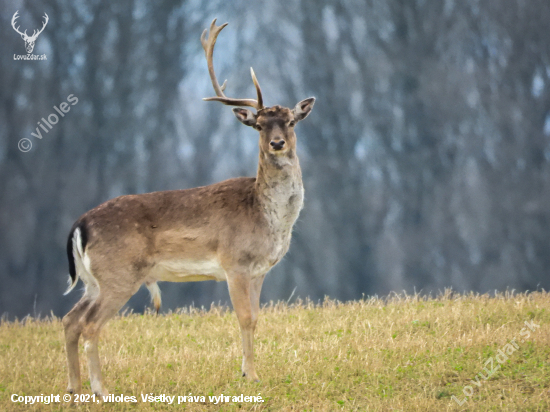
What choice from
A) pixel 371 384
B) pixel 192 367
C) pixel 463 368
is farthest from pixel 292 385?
pixel 463 368

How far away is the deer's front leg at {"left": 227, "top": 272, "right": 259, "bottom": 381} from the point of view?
24.5 ft

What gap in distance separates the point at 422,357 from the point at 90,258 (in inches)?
171

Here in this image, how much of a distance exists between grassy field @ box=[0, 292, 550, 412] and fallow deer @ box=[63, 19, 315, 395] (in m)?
0.65

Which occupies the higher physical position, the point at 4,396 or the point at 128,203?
the point at 128,203

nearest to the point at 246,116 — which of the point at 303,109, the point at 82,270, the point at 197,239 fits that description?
the point at 303,109

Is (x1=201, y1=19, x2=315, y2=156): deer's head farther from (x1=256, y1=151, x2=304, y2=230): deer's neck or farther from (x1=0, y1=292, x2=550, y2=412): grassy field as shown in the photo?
(x1=0, y1=292, x2=550, y2=412): grassy field

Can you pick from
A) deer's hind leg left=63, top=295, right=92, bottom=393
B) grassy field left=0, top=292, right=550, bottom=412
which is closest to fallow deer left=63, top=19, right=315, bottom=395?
deer's hind leg left=63, top=295, right=92, bottom=393

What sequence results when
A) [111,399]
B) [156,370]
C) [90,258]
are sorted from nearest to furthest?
[111,399] < [90,258] < [156,370]

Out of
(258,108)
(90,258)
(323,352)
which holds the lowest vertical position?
(323,352)

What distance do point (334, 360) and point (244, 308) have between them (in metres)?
1.57

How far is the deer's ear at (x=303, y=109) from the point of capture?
7.91 metres

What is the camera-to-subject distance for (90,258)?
25.1 feet

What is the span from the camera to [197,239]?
7.75 metres

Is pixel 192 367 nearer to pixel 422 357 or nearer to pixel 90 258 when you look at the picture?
pixel 90 258
